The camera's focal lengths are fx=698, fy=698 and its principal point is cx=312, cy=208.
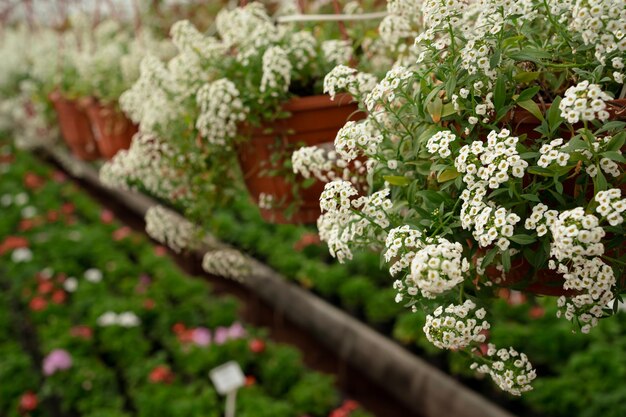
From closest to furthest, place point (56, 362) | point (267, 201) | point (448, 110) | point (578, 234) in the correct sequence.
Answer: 1. point (578, 234)
2. point (448, 110)
3. point (267, 201)
4. point (56, 362)

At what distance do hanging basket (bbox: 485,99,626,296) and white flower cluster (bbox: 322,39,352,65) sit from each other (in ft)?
→ 1.91

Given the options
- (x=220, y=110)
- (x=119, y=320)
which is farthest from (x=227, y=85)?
(x=119, y=320)

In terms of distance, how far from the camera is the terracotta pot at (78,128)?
3146 mm

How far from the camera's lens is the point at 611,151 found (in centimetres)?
80

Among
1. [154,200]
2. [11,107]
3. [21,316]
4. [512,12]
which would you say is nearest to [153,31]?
[11,107]

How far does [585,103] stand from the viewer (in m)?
0.77

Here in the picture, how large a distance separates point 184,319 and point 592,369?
7.70ft

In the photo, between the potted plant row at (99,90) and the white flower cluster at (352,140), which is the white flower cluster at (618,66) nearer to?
the white flower cluster at (352,140)

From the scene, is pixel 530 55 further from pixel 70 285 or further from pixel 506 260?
pixel 70 285

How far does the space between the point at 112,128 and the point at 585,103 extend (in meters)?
2.09

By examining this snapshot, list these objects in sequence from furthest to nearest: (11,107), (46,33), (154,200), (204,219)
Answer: (154,200) < (46,33) < (11,107) < (204,219)

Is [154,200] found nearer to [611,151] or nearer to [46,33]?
[46,33]

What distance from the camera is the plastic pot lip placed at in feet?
4.52

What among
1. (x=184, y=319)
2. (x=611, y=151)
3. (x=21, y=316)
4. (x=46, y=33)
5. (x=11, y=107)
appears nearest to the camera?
(x=611, y=151)
